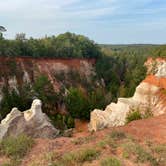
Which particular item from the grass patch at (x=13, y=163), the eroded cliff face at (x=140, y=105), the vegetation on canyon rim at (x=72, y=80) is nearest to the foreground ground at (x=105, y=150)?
the grass patch at (x=13, y=163)

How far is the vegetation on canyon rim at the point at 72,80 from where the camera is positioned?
38.9m

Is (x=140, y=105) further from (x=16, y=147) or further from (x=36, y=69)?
(x=36, y=69)

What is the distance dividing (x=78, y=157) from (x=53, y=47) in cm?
4104

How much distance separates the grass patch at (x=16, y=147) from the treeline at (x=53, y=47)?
33242mm

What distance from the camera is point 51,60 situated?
4953cm

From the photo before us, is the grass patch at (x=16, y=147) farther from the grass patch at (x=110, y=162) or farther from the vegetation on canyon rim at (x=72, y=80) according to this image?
the vegetation on canyon rim at (x=72, y=80)

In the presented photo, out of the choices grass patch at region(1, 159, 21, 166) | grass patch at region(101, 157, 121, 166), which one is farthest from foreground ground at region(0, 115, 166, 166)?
grass patch at region(1, 159, 21, 166)

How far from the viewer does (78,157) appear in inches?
336

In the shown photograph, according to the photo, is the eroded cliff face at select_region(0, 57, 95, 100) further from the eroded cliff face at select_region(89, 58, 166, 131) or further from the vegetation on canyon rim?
Result: the eroded cliff face at select_region(89, 58, 166, 131)

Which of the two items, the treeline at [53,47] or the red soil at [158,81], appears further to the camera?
the treeline at [53,47]

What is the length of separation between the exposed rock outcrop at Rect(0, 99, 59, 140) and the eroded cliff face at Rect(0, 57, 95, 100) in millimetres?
17680

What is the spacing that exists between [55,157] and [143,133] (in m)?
3.13

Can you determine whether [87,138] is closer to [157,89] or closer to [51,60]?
[157,89]

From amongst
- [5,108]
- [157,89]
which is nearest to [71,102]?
[5,108]
